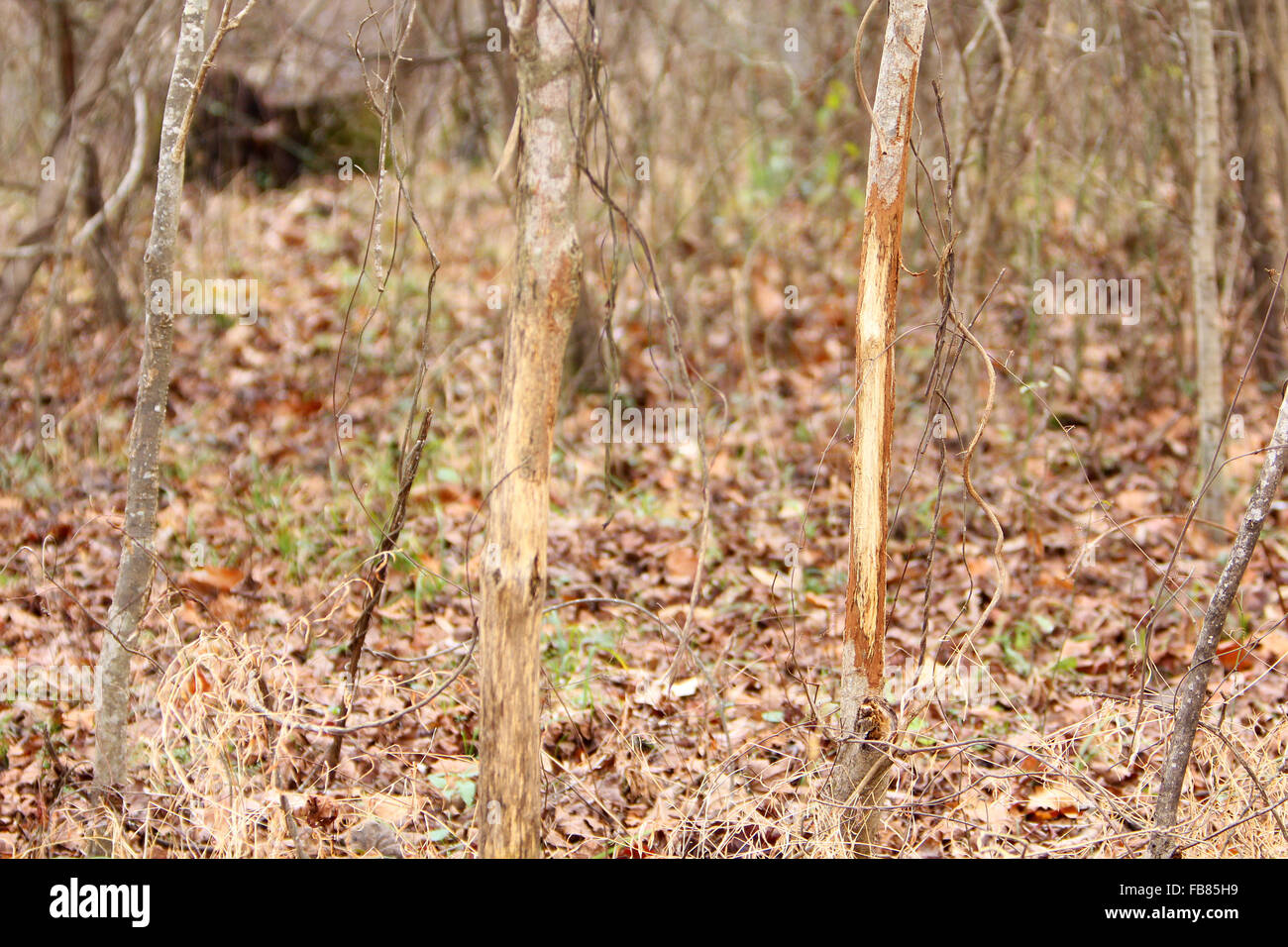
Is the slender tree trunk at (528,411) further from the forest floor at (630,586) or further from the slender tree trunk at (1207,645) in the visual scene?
the slender tree trunk at (1207,645)

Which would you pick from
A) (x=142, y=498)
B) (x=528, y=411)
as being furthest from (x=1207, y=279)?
(x=142, y=498)

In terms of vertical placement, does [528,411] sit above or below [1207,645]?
above

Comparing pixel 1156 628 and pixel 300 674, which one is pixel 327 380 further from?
pixel 1156 628

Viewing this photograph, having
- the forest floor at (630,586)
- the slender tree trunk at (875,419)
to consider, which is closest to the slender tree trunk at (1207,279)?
the forest floor at (630,586)

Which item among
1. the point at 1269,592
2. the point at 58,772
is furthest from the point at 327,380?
the point at 1269,592

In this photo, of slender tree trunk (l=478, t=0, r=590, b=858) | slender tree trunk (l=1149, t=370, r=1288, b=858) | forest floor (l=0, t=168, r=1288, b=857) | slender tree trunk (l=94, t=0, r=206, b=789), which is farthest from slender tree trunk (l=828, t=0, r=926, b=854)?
slender tree trunk (l=94, t=0, r=206, b=789)

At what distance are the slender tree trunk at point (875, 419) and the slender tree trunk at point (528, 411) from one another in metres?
0.82

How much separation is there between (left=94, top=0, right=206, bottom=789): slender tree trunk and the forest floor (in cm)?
14

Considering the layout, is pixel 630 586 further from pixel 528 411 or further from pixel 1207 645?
pixel 1207 645

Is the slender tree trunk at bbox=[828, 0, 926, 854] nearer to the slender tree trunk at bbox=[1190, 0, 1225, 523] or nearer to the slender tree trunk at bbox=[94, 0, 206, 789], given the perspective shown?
the slender tree trunk at bbox=[94, 0, 206, 789]

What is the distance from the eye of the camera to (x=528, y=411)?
252cm

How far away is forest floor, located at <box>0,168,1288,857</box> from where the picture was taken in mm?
2996

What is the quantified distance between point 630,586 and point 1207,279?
308 centimetres

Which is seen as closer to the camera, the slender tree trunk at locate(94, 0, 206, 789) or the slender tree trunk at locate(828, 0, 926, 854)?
the slender tree trunk at locate(828, 0, 926, 854)
